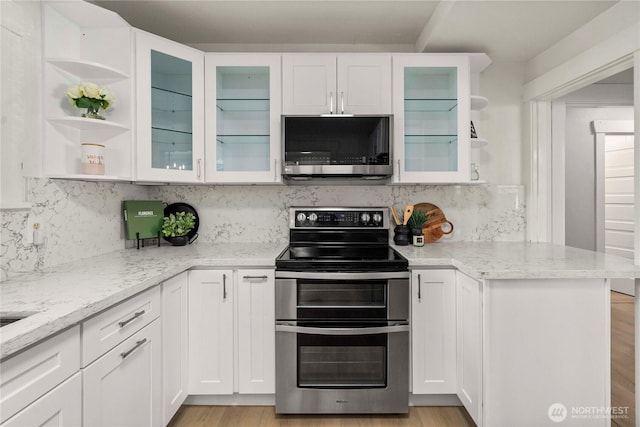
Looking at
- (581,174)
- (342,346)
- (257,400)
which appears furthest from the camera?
(581,174)

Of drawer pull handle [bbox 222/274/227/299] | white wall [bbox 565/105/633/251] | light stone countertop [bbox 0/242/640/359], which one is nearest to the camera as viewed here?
light stone countertop [bbox 0/242/640/359]

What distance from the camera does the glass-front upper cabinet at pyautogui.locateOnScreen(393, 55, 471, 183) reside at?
2238mm

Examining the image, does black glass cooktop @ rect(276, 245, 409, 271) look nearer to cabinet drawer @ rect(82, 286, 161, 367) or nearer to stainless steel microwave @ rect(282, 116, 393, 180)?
stainless steel microwave @ rect(282, 116, 393, 180)

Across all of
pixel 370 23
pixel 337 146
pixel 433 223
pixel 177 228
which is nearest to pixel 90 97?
pixel 177 228

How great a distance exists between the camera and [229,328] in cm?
195

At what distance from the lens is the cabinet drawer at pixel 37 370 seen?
2.75 feet

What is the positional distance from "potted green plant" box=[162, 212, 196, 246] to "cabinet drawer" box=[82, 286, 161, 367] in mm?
813

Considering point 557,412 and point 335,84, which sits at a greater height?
point 335,84

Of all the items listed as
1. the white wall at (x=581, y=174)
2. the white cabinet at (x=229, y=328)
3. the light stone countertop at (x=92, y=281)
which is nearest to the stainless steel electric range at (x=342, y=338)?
the white cabinet at (x=229, y=328)

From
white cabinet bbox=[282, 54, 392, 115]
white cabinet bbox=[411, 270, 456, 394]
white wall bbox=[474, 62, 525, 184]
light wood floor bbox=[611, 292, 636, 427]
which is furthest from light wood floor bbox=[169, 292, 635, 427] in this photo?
white cabinet bbox=[282, 54, 392, 115]

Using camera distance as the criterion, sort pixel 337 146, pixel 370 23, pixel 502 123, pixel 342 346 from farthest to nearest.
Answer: pixel 502 123 < pixel 370 23 < pixel 337 146 < pixel 342 346

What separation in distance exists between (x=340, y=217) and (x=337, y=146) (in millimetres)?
549

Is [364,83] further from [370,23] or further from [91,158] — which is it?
[91,158]

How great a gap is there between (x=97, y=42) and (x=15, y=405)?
1.88 m
